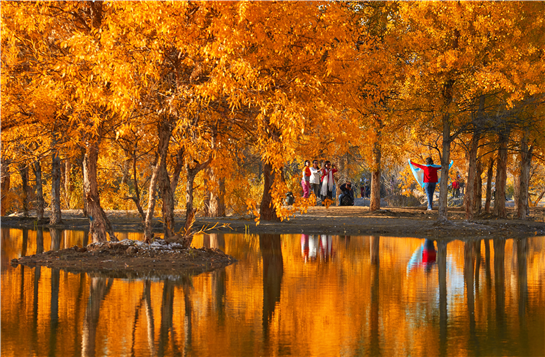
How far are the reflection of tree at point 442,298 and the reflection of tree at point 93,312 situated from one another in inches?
156

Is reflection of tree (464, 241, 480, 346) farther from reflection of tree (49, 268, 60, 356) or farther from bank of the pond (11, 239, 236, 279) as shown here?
bank of the pond (11, 239, 236, 279)

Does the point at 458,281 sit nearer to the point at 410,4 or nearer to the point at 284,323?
the point at 284,323

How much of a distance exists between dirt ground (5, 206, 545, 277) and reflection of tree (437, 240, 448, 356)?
15.9 feet

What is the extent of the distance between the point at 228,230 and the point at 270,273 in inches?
515

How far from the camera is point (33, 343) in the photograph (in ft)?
28.6

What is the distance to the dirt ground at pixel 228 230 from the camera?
1669 cm

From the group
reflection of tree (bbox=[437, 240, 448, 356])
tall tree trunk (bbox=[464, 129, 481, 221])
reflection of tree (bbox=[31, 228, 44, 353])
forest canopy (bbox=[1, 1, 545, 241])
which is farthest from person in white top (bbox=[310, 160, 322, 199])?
reflection of tree (bbox=[31, 228, 44, 353])

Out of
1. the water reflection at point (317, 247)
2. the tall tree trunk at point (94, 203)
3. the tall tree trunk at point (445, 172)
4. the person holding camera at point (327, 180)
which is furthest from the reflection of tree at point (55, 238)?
A: the tall tree trunk at point (445, 172)

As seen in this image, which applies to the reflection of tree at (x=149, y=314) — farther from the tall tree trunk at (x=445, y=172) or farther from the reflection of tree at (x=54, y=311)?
the tall tree trunk at (x=445, y=172)

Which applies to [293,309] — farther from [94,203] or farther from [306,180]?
Answer: [306,180]

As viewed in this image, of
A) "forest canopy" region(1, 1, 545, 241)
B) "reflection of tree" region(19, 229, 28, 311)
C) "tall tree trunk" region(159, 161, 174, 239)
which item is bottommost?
"reflection of tree" region(19, 229, 28, 311)

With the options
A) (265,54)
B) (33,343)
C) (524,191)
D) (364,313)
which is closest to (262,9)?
(265,54)

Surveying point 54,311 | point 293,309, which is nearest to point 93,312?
point 54,311

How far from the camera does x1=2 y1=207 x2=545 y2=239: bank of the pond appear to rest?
26.9 metres
